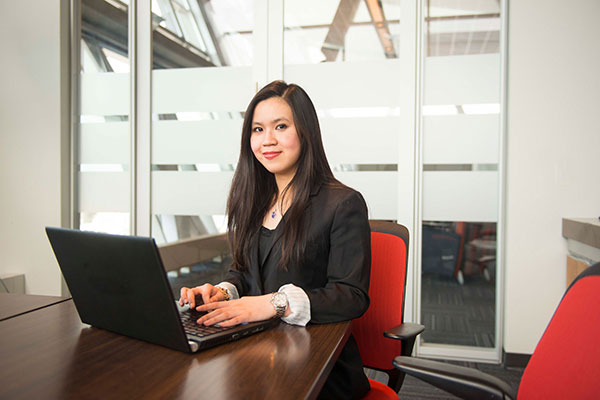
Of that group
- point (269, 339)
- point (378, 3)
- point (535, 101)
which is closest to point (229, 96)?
point (378, 3)

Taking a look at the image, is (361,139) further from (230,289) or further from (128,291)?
(128,291)

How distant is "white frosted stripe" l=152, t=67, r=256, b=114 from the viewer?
3.31 m

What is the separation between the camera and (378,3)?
309 cm

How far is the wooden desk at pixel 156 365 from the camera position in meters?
0.72

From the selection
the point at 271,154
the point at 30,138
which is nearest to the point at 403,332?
Answer: the point at 271,154

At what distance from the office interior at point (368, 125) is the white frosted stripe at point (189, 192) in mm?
12

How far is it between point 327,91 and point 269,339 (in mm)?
2473

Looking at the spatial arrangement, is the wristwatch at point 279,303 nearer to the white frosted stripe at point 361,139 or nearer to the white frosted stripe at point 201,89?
the white frosted stripe at point 361,139

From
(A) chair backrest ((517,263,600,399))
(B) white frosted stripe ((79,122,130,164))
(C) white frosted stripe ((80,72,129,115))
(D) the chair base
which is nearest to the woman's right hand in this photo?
(D) the chair base

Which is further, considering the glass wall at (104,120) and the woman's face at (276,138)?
the glass wall at (104,120)

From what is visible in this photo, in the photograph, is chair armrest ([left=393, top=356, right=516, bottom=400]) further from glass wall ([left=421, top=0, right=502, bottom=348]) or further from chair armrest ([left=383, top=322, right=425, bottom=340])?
glass wall ([left=421, top=0, right=502, bottom=348])

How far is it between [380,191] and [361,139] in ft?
1.31

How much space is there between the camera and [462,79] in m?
2.97

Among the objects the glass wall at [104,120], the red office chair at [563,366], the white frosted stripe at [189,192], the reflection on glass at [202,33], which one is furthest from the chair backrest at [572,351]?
the glass wall at [104,120]
